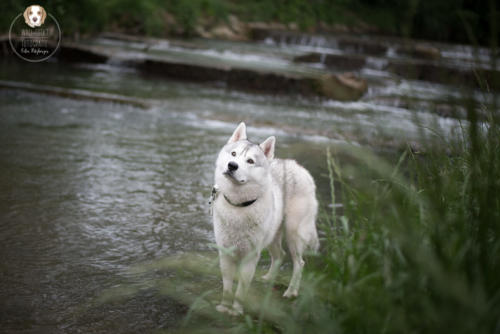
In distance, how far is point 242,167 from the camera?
2859 millimetres

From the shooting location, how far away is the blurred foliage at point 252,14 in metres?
13.0

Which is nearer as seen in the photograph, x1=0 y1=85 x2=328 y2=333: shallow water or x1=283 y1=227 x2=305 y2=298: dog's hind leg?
x1=0 y1=85 x2=328 y2=333: shallow water

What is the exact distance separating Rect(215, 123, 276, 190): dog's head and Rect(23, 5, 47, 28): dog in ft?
36.2

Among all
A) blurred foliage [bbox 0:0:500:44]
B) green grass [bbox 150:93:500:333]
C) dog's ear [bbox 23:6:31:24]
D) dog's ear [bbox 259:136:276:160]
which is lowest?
green grass [bbox 150:93:500:333]

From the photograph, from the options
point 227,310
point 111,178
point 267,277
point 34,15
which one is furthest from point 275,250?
point 34,15

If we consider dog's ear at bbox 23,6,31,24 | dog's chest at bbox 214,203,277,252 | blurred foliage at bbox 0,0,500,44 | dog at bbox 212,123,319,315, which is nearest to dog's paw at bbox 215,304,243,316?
dog at bbox 212,123,319,315

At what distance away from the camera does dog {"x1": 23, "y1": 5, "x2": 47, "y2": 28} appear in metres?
11.8

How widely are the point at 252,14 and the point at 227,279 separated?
1047 inches

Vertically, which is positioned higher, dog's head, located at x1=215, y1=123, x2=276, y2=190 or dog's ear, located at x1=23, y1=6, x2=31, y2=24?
dog's ear, located at x1=23, y1=6, x2=31, y2=24

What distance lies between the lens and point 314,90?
12508mm

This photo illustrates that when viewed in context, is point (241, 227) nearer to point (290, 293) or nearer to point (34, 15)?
point (290, 293)

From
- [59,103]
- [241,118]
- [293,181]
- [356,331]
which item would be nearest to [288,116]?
[241,118]

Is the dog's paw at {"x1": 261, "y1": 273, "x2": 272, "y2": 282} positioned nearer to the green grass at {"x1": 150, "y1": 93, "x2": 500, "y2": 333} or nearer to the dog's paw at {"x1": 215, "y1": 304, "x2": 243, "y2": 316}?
the dog's paw at {"x1": 215, "y1": 304, "x2": 243, "y2": 316}

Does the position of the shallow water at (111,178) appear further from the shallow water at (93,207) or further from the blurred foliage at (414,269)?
the blurred foliage at (414,269)
